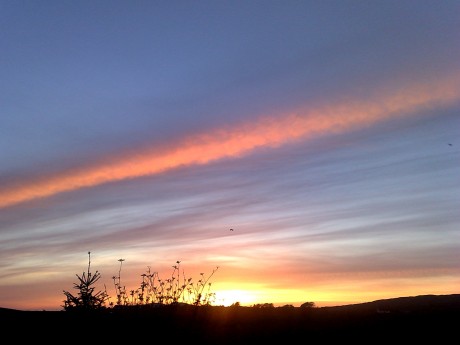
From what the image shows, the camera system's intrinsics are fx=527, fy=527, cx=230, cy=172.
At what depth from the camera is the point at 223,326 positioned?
12.0 meters

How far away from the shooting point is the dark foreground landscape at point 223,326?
10.9m

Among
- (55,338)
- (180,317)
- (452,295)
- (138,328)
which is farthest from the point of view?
(452,295)

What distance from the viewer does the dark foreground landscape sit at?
10.9 m

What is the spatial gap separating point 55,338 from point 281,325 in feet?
16.3

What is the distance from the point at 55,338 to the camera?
35.3ft

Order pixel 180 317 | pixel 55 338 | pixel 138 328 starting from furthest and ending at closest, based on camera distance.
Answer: pixel 180 317, pixel 138 328, pixel 55 338

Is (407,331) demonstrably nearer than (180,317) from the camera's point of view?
Yes

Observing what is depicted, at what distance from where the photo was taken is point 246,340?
1105 cm

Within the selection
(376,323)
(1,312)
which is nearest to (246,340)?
(376,323)

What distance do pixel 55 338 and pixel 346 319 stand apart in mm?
6701

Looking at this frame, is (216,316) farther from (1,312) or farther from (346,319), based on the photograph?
(1,312)

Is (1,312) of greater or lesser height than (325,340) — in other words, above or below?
above

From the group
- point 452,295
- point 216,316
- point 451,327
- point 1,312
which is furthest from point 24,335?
point 452,295

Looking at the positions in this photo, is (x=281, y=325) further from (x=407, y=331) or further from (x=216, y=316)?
(x=407, y=331)
